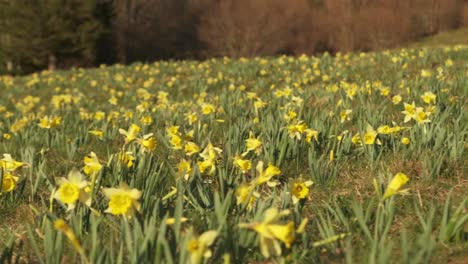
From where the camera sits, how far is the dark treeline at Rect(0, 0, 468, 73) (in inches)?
919

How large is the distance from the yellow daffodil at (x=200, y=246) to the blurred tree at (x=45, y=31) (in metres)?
24.0

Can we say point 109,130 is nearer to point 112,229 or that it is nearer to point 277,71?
point 112,229

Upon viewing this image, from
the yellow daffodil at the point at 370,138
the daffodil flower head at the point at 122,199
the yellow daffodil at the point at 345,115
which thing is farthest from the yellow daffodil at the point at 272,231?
the yellow daffodil at the point at 345,115

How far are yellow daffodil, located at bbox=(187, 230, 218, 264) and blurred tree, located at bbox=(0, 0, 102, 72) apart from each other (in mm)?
23981

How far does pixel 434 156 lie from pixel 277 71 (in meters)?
7.83

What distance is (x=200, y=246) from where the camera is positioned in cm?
128

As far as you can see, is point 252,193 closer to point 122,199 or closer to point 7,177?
point 122,199

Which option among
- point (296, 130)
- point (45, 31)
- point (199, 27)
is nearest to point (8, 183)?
point (296, 130)

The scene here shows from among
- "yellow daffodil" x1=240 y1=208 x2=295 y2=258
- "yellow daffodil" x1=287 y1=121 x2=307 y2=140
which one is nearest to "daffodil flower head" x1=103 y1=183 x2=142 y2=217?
"yellow daffodil" x1=240 y1=208 x2=295 y2=258

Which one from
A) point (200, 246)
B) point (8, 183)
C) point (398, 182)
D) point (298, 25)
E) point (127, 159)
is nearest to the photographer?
point (200, 246)

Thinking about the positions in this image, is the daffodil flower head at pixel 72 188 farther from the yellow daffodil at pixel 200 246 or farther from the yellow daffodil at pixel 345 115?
the yellow daffodil at pixel 345 115

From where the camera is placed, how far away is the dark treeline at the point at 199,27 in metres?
23.3

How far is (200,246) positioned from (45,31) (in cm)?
2434

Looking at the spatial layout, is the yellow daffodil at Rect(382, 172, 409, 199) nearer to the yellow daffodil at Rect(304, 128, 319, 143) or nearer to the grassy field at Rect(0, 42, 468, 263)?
the grassy field at Rect(0, 42, 468, 263)
